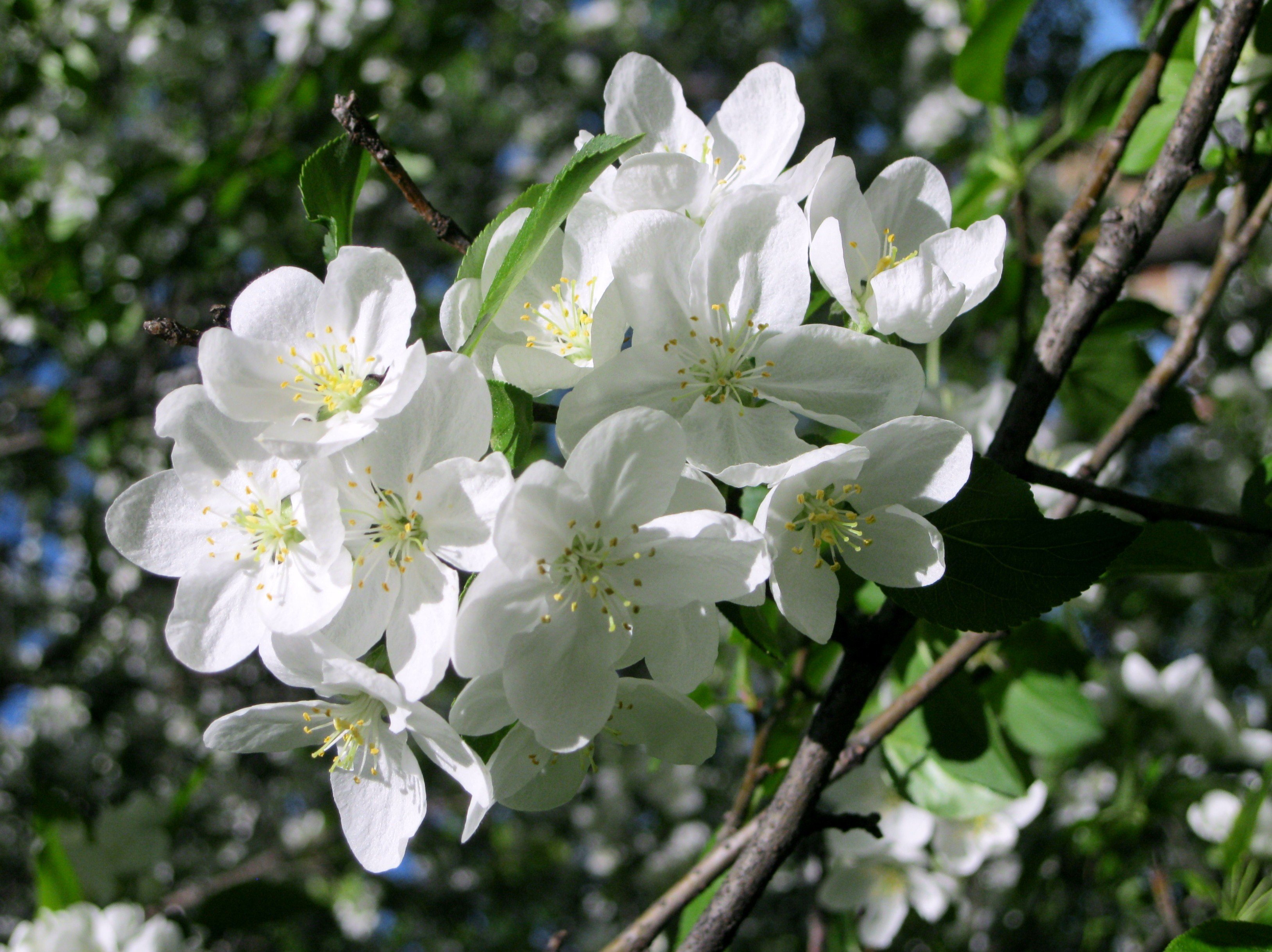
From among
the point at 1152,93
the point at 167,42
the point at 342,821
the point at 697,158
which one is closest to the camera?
the point at 342,821

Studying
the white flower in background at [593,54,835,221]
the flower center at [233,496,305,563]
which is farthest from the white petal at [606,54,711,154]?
the flower center at [233,496,305,563]

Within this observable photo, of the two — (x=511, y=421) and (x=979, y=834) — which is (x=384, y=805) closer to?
(x=511, y=421)

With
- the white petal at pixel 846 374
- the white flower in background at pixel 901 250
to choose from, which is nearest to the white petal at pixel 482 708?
the white petal at pixel 846 374

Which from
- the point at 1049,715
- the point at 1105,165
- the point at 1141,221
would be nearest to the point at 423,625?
the point at 1141,221

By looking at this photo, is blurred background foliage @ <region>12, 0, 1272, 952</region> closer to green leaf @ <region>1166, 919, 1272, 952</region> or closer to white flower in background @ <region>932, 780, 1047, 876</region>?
white flower in background @ <region>932, 780, 1047, 876</region>

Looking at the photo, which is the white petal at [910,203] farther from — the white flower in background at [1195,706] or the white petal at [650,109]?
the white flower in background at [1195,706]

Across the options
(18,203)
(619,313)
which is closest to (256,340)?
(619,313)

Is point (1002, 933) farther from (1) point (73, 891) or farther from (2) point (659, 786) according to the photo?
(1) point (73, 891)
